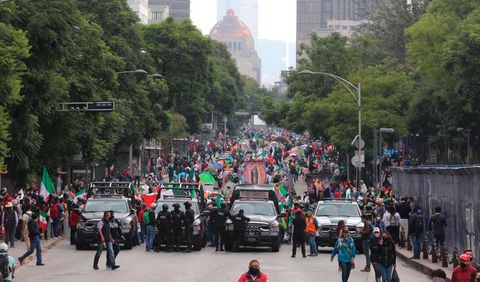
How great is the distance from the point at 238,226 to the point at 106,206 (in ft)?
15.1

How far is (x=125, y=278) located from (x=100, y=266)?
13.6 feet

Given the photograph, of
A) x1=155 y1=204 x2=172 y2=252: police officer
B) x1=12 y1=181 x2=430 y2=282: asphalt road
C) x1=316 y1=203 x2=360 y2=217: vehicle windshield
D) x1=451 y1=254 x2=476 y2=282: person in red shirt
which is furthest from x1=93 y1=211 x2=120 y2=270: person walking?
x1=451 y1=254 x2=476 y2=282: person in red shirt

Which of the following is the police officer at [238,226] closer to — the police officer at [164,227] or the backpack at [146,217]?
the police officer at [164,227]

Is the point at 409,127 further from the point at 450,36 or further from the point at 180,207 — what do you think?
the point at 180,207

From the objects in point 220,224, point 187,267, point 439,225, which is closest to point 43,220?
point 220,224

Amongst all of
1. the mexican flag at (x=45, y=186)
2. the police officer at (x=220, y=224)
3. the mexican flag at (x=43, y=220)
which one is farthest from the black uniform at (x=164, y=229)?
the mexican flag at (x=45, y=186)

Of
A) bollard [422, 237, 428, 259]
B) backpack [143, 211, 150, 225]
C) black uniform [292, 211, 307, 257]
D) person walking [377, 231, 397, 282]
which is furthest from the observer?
backpack [143, 211, 150, 225]

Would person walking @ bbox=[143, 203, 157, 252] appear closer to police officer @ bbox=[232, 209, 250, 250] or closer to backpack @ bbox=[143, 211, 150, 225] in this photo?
backpack @ bbox=[143, 211, 150, 225]

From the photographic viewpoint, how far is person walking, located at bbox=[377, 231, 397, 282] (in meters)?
27.8

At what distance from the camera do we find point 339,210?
4338cm

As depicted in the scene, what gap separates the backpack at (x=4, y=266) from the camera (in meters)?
24.4

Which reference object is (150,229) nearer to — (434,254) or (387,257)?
(434,254)

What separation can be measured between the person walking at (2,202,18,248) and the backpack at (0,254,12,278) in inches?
637

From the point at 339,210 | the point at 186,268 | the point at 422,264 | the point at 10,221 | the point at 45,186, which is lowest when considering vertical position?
the point at 186,268
